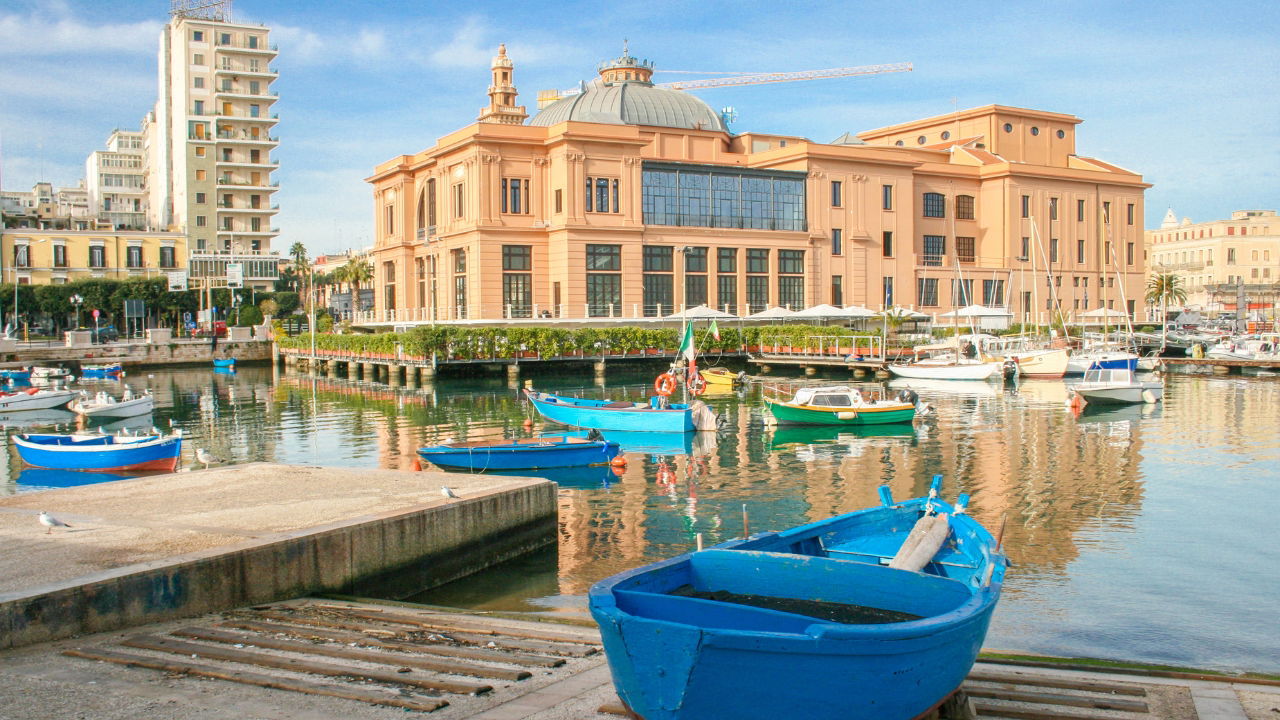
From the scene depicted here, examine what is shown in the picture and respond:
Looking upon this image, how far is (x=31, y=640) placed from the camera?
9695mm

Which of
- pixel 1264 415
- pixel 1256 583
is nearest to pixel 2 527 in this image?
pixel 1256 583

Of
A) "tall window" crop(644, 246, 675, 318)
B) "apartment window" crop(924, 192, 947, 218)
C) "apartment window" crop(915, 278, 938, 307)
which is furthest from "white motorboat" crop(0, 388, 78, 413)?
"apartment window" crop(924, 192, 947, 218)

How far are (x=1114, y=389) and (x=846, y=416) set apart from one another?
576 inches

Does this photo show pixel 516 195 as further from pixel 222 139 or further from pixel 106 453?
pixel 222 139

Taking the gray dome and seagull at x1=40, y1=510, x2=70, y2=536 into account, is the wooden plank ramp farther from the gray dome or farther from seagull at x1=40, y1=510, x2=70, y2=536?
the gray dome

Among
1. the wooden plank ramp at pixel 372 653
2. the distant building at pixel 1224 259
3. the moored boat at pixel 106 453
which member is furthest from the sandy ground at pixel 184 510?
the distant building at pixel 1224 259

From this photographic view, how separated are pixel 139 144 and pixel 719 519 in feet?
463

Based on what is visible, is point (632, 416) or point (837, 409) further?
point (837, 409)

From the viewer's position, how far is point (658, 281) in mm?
73125

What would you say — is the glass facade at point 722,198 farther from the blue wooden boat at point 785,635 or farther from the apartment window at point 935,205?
the blue wooden boat at point 785,635

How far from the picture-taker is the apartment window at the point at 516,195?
70250 millimetres

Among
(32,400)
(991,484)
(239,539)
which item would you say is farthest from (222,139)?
(239,539)

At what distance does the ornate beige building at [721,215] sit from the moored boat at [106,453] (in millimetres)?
41038

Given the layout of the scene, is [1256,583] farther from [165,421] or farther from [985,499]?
[165,421]
